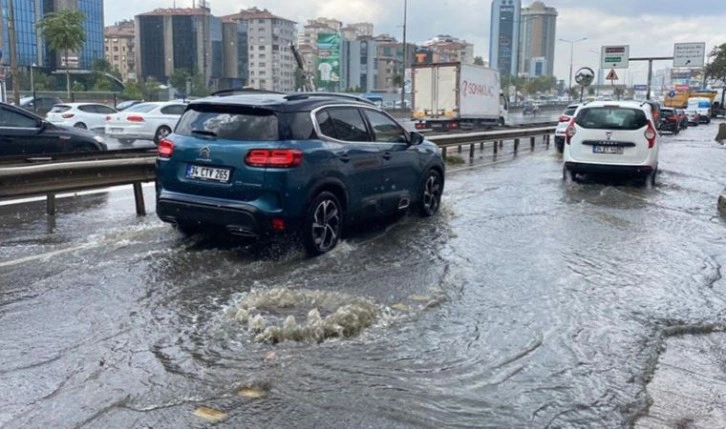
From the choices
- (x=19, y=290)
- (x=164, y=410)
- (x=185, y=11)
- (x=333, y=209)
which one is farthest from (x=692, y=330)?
(x=185, y=11)

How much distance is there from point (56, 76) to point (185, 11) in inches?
1530

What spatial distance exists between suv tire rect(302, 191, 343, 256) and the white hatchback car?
26.5 ft

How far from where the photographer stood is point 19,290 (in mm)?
6020

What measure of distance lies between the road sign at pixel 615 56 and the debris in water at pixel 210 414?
6572 cm

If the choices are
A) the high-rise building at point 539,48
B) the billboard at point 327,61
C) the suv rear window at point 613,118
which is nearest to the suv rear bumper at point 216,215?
the suv rear window at point 613,118

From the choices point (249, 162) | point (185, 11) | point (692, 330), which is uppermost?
point (185, 11)

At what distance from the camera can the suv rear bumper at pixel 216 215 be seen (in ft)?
22.5

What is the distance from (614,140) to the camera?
14000mm

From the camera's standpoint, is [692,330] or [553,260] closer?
[692,330]

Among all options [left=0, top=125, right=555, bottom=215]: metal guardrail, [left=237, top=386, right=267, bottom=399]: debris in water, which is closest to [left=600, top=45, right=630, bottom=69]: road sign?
[left=0, top=125, right=555, bottom=215]: metal guardrail

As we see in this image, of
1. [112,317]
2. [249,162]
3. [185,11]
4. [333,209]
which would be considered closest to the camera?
[112,317]

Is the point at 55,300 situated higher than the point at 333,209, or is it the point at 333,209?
the point at 333,209

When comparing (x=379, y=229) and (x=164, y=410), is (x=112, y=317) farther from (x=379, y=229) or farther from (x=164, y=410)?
(x=379, y=229)

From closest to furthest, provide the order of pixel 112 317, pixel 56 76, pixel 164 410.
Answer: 1. pixel 164 410
2. pixel 112 317
3. pixel 56 76
